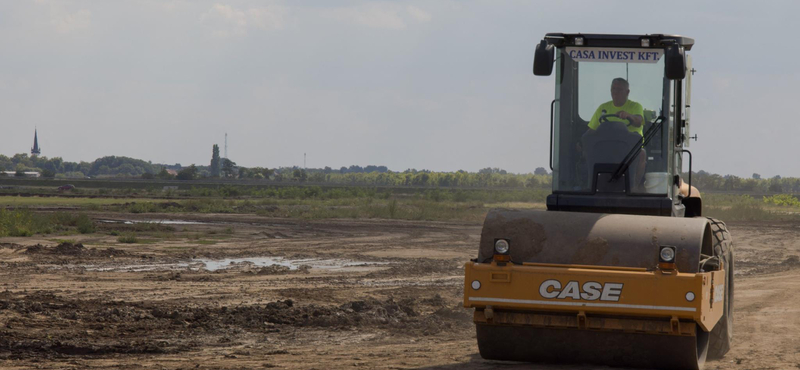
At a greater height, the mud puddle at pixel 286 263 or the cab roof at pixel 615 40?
the cab roof at pixel 615 40

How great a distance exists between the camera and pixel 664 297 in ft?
24.8

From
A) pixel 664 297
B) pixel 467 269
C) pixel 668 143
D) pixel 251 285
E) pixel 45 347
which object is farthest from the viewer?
pixel 251 285

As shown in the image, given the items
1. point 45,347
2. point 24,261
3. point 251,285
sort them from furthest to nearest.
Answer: point 24,261 < point 251,285 < point 45,347

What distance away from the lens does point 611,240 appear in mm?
7977

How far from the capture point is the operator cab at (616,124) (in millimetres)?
9125

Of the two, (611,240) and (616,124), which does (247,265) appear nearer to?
(616,124)

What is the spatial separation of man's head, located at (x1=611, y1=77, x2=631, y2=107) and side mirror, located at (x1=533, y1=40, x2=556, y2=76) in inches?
35.5

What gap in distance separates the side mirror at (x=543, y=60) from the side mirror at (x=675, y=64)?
113cm

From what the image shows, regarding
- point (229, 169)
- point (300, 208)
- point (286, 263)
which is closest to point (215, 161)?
point (229, 169)

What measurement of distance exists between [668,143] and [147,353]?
242 inches

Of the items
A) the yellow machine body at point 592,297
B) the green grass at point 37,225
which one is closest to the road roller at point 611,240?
the yellow machine body at point 592,297

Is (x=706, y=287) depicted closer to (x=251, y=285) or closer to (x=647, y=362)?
(x=647, y=362)

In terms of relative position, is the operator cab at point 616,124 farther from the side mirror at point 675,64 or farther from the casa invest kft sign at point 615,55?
the side mirror at point 675,64

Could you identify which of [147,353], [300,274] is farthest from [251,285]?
[147,353]
